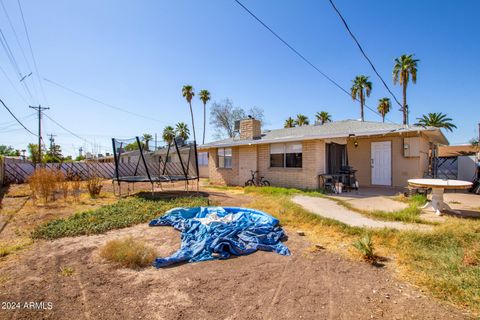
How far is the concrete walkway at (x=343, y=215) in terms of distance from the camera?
5086mm

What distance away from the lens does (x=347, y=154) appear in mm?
11953

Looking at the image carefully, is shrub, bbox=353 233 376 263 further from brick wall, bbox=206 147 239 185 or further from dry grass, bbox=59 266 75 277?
brick wall, bbox=206 147 239 185

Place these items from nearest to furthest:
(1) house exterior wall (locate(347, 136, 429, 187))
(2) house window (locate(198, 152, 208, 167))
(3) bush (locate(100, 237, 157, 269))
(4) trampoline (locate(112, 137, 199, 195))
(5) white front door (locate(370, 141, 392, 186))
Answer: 1. (3) bush (locate(100, 237, 157, 269))
2. (1) house exterior wall (locate(347, 136, 429, 187))
3. (4) trampoline (locate(112, 137, 199, 195))
4. (5) white front door (locate(370, 141, 392, 186))
5. (2) house window (locate(198, 152, 208, 167))

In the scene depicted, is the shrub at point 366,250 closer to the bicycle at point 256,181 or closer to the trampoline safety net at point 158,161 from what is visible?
the trampoline safety net at point 158,161

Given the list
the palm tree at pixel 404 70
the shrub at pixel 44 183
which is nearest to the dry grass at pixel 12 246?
the shrub at pixel 44 183

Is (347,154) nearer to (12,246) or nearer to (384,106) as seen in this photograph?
(12,246)

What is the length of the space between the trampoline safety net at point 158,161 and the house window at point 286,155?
3961 mm

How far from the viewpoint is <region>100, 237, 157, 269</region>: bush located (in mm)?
3557

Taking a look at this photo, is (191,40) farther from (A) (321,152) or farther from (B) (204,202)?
(A) (321,152)

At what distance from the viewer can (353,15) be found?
689 centimetres

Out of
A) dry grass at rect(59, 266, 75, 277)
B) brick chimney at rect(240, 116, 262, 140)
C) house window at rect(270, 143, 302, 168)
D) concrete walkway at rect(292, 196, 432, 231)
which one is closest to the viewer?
dry grass at rect(59, 266, 75, 277)

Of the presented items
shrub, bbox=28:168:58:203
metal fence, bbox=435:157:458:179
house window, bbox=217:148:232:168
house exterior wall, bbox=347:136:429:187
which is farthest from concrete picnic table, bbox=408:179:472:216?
shrub, bbox=28:168:58:203

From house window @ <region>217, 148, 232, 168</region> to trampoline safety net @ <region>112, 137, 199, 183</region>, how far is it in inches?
102

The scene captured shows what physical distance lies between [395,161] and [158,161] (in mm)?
11857
